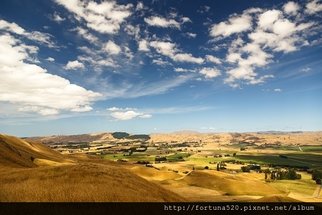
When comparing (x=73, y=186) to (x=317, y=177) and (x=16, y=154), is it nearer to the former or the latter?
(x=16, y=154)

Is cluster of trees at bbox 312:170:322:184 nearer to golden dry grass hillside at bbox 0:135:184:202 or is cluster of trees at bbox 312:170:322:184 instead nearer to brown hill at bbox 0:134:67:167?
brown hill at bbox 0:134:67:167

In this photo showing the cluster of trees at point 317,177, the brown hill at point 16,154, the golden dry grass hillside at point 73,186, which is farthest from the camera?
the cluster of trees at point 317,177

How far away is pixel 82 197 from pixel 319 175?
150582 millimetres

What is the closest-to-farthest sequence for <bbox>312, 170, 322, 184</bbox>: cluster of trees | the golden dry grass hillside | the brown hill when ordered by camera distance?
the golden dry grass hillside → the brown hill → <bbox>312, 170, 322, 184</bbox>: cluster of trees

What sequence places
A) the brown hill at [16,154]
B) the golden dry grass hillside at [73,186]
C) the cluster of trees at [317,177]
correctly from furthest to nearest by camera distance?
1. the cluster of trees at [317,177]
2. the brown hill at [16,154]
3. the golden dry grass hillside at [73,186]

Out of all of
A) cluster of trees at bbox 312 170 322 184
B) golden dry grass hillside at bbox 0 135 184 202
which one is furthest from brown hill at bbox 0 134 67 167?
cluster of trees at bbox 312 170 322 184

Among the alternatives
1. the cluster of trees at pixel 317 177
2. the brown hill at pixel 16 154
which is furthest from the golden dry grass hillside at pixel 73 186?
the cluster of trees at pixel 317 177

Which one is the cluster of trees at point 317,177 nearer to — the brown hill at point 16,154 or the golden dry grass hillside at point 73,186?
the brown hill at point 16,154

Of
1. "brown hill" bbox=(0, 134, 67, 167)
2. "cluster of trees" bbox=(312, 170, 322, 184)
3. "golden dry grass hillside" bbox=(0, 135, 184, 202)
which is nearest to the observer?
"golden dry grass hillside" bbox=(0, 135, 184, 202)

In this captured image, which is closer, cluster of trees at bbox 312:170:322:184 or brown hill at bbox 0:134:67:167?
brown hill at bbox 0:134:67:167

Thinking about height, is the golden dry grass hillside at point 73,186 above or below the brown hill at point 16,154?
below

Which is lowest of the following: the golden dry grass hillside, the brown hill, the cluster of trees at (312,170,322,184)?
the cluster of trees at (312,170,322,184)
